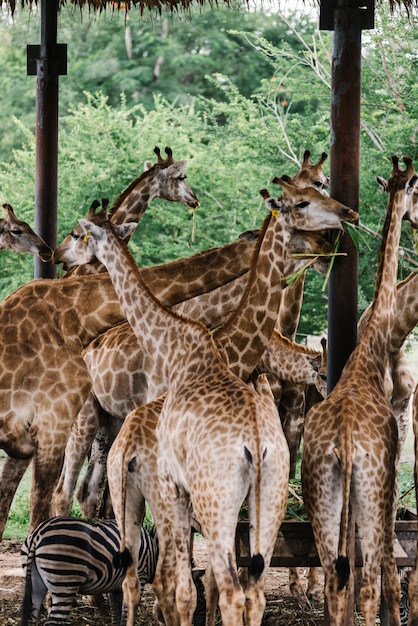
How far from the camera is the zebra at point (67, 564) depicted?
5.73 m

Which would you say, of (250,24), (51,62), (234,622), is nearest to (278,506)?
(234,622)

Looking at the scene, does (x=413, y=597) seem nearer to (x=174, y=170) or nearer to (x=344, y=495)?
(x=344, y=495)

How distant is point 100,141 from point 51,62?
6439mm

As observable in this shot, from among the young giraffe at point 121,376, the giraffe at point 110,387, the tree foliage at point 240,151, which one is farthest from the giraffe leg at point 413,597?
the tree foliage at point 240,151

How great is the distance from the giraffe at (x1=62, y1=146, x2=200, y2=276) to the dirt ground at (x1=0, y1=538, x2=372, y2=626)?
2.77 m

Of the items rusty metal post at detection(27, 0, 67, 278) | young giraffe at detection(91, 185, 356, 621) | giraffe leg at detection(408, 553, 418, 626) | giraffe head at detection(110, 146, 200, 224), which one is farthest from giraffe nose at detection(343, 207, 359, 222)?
rusty metal post at detection(27, 0, 67, 278)

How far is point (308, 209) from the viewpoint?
6164 mm

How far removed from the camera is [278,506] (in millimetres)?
5051

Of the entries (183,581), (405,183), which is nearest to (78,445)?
(183,581)

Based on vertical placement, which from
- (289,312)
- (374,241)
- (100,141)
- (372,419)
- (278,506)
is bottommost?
(278,506)

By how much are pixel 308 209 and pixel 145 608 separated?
9.36 feet

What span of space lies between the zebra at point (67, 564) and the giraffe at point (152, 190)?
303 cm

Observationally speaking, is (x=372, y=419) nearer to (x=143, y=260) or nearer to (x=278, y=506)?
(x=278, y=506)

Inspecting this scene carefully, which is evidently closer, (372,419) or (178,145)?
(372,419)
